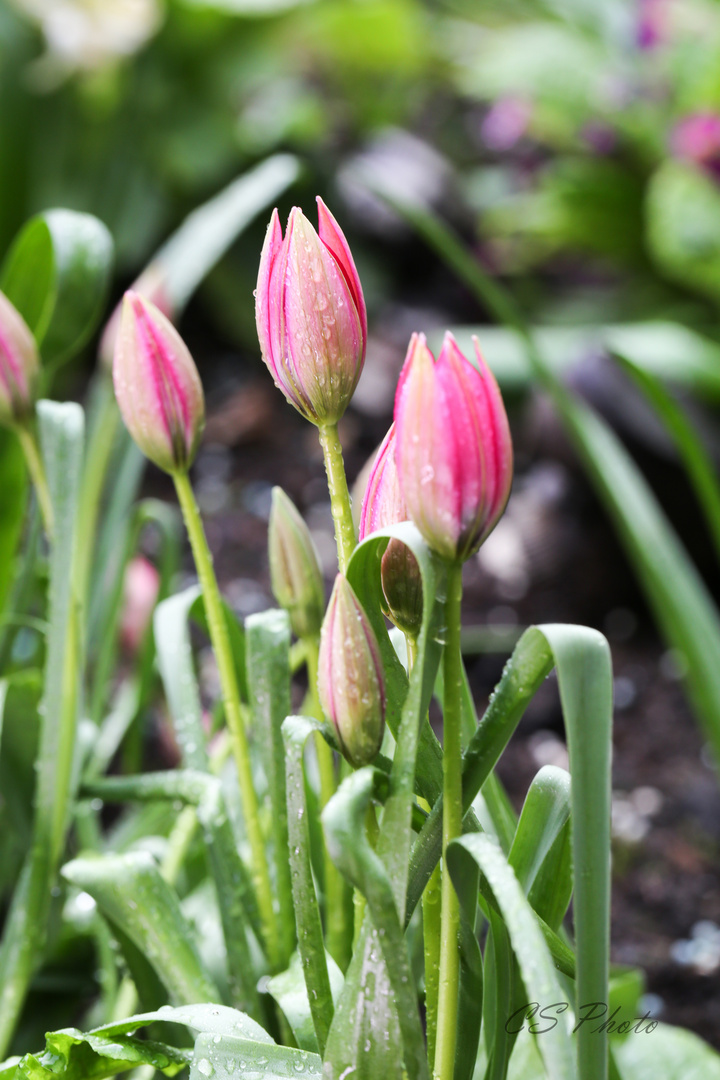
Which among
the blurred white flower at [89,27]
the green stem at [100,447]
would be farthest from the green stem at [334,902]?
the blurred white flower at [89,27]

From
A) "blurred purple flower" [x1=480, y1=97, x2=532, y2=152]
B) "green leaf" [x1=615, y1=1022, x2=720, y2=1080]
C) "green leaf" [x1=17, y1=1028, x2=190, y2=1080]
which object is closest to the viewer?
"green leaf" [x1=17, y1=1028, x2=190, y2=1080]

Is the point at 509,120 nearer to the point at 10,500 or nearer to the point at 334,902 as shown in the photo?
the point at 10,500

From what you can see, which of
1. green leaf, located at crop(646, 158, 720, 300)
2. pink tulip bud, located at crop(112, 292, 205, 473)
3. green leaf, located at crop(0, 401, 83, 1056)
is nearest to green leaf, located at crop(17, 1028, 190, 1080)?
green leaf, located at crop(0, 401, 83, 1056)

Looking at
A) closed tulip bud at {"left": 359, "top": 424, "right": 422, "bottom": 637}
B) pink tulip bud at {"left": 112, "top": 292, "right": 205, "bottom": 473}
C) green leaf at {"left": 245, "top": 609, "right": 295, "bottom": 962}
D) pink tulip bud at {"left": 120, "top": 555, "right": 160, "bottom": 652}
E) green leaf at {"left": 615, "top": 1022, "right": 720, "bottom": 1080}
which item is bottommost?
green leaf at {"left": 615, "top": 1022, "right": 720, "bottom": 1080}

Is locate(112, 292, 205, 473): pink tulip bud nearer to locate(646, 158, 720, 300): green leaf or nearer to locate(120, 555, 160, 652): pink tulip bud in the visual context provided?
locate(120, 555, 160, 652): pink tulip bud

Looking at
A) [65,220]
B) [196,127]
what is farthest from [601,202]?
[65,220]
